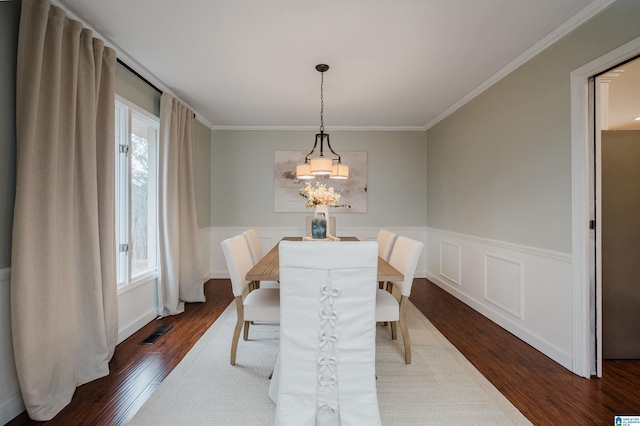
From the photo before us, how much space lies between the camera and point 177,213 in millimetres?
3230

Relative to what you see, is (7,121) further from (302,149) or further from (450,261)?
(450,261)

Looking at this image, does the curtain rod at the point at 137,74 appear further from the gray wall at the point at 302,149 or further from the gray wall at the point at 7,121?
the gray wall at the point at 302,149

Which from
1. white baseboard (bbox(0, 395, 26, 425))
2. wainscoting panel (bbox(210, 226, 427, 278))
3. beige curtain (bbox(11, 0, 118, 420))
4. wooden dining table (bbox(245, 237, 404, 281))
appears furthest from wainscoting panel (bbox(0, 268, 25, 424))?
wainscoting panel (bbox(210, 226, 427, 278))

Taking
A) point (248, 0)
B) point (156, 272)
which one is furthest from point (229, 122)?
point (248, 0)

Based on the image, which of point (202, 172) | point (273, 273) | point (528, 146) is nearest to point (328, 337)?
point (273, 273)

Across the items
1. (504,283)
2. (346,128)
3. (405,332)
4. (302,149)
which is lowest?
(405,332)

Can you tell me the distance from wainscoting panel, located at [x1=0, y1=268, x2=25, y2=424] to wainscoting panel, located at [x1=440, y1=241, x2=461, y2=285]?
4.04 metres

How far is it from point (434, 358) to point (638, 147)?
221 cm

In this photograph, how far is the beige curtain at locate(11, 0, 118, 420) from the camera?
1586 mm

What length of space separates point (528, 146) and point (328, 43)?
1906 millimetres

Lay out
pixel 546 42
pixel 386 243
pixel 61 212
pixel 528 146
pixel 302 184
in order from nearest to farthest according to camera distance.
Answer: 1. pixel 61 212
2. pixel 546 42
3. pixel 528 146
4. pixel 386 243
5. pixel 302 184

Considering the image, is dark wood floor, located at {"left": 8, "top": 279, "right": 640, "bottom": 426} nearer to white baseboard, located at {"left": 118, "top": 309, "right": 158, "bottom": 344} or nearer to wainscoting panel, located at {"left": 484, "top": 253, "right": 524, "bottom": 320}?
white baseboard, located at {"left": 118, "top": 309, "right": 158, "bottom": 344}

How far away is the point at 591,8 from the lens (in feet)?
6.20

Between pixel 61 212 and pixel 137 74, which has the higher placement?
pixel 137 74
